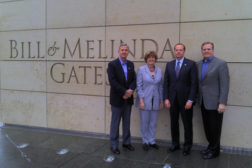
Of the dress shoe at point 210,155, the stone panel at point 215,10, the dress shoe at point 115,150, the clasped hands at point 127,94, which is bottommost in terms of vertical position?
the dress shoe at point 115,150

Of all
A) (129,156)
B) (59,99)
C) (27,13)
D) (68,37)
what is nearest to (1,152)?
(59,99)

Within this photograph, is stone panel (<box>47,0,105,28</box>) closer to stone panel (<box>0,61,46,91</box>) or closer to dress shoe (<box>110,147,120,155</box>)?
stone panel (<box>0,61,46,91</box>)

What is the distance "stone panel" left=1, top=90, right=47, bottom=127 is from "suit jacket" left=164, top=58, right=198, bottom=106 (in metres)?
3.17

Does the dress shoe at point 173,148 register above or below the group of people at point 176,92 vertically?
→ below

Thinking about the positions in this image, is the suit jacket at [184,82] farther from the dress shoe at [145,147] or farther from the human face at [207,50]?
the dress shoe at [145,147]

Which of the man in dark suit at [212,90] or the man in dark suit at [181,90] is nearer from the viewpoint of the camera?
the man in dark suit at [212,90]

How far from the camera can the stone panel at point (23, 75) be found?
5.81 m

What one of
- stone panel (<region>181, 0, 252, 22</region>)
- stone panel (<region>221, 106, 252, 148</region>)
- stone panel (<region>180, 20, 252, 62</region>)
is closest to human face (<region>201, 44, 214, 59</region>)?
stone panel (<region>180, 20, 252, 62</region>)

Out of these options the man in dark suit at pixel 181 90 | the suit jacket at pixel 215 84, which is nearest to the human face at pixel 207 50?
the suit jacket at pixel 215 84

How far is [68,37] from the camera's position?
552 cm

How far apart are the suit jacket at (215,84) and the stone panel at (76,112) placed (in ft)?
7.27

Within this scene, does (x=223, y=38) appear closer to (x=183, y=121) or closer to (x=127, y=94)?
(x=183, y=121)

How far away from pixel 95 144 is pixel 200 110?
217cm

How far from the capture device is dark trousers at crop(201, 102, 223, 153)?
13.3ft
